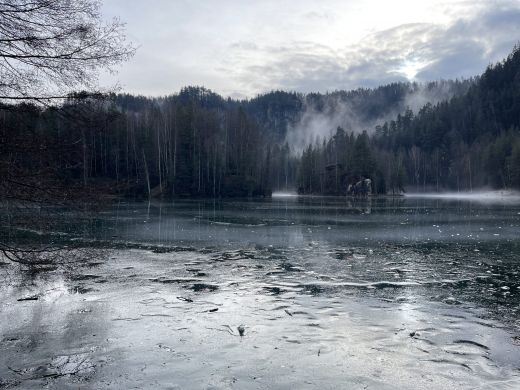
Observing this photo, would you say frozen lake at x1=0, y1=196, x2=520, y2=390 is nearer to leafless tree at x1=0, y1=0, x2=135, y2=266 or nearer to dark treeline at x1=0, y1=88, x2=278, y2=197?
leafless tree at x1=0, y1=0, x2=135, y2=266

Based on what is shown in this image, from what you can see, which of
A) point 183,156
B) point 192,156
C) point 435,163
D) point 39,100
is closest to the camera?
point 39,100

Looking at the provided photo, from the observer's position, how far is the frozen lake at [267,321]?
26.8 ft

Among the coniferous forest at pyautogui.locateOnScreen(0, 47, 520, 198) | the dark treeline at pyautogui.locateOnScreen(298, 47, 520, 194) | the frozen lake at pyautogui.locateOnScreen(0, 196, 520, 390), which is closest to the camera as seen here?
the frozen lake at pyautogui.locateOnScreen(0, 196, 520, 390)

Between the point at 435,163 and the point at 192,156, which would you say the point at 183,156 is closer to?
the point at 192,156

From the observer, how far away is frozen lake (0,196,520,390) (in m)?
8.17

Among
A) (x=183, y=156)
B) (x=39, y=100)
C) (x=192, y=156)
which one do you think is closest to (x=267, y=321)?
(x=39, y=100)

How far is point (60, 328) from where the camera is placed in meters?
10.6

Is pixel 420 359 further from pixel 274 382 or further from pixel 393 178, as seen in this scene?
pixel 393 178

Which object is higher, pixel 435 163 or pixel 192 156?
pixel 435 163

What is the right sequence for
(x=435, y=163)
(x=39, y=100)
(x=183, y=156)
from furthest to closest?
(x=435, y=163) < (x=183, y=156) < (x=39, y=100)

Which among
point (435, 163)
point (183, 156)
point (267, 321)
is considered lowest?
point (267, 321)

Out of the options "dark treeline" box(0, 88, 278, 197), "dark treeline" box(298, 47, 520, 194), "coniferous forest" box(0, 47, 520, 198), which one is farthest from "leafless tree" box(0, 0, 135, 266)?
"dark treeline" box(298, 47, 520, 194)

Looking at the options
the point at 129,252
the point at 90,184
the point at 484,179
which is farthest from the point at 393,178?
the point at 90,184

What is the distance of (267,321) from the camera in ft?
37.1
